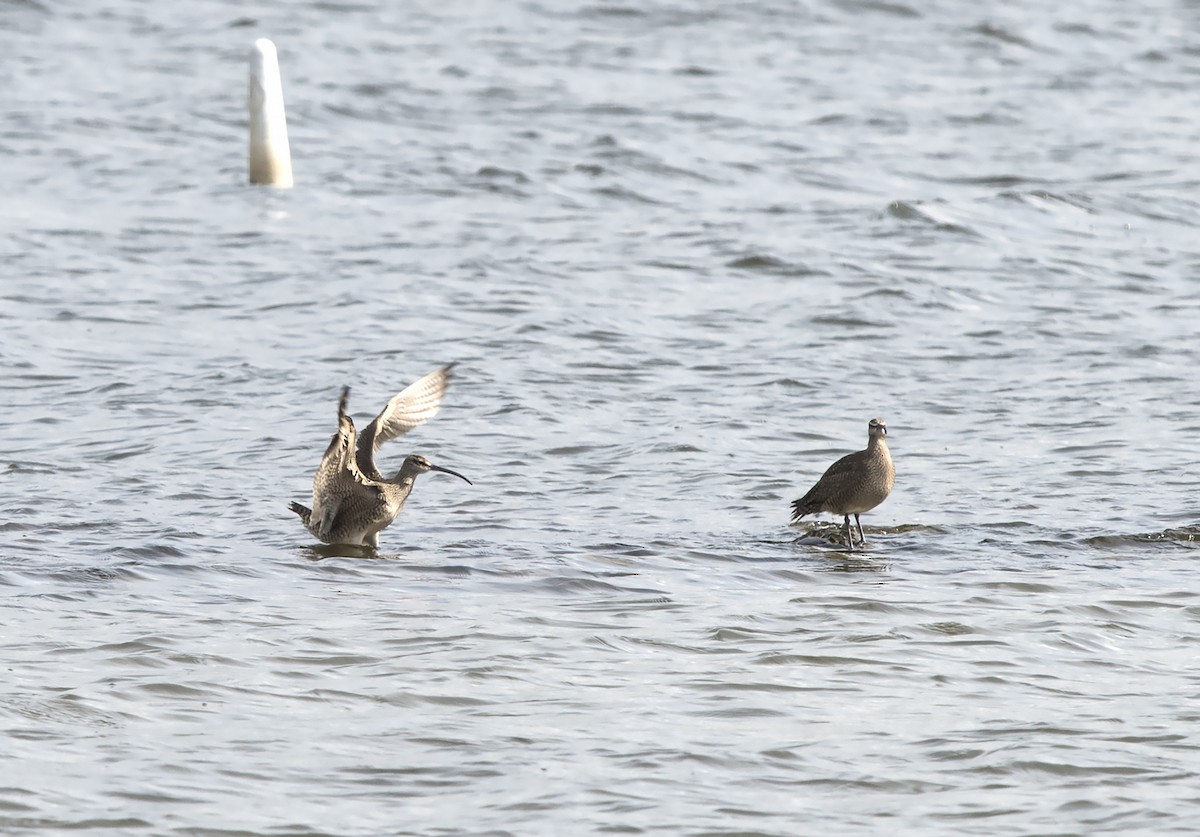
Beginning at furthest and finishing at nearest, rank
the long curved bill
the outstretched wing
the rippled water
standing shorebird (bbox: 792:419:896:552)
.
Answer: the outstretched wing → the long curved bill → standing shorebird (bbox: 792:419:896:552) → the rippled water

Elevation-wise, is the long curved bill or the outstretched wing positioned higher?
the outstretched wing

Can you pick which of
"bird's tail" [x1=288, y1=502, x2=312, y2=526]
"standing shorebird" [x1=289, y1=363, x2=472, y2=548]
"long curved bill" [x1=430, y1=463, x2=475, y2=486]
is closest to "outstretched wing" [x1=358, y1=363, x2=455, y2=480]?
"standing shorebird" [x1=289, y1=363, x2=472, y2=548]

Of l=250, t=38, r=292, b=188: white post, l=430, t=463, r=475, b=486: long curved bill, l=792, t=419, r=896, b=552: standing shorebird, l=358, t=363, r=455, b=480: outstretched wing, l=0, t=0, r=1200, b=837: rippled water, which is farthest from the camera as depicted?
l=250, t=38, r=292, b=188: white post

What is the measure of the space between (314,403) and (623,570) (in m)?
4.20

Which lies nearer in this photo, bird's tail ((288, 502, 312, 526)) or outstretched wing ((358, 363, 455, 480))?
bird's tail ((288, 502, 312, 526))

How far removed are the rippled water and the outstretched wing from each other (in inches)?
18.3

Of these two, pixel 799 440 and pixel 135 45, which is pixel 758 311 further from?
pixel 135 45

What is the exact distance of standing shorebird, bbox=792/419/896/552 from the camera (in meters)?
9.51

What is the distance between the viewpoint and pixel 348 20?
28.9 metres

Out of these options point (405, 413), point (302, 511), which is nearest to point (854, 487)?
point (405, 413)

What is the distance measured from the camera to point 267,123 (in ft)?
63.0

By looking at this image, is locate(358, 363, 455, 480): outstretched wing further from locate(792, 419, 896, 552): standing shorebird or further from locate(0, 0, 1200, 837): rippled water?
locate(792, 419, 896, 552): standing shorebird

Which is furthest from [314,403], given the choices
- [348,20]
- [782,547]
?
[348,20]

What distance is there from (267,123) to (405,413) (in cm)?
965
